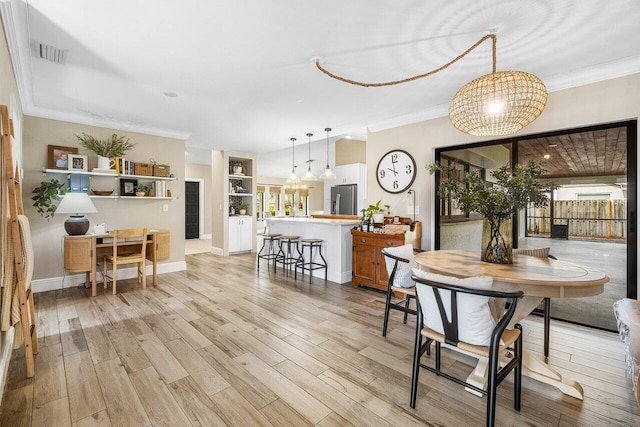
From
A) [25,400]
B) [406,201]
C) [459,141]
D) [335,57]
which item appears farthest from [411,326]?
[25,400]

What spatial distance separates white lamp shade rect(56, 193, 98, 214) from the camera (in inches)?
148

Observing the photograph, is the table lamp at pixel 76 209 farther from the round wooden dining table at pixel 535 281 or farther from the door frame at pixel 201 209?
the door frame at pixel 201 209

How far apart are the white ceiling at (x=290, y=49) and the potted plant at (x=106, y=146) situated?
1.62 ft

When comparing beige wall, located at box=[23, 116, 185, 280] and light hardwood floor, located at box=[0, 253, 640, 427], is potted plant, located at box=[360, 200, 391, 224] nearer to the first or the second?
light hardwood floor, located at box=[0, 253, 640, 427]

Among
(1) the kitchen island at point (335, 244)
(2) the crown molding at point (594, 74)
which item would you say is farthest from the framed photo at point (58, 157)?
(2) the crown molding at point (594, 74)

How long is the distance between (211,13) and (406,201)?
331cm

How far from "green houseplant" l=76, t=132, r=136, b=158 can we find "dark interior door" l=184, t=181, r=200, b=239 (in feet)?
16.1

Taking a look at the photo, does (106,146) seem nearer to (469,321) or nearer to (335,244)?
(335,244)

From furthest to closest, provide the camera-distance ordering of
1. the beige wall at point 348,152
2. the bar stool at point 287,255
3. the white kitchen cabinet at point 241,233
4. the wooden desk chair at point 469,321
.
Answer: the beige wall at point 348,152
the white kitchen cabinet at point 241,233
the bar stool at point 287,255
the wooden desk chair at point 469,321

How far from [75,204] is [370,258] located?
13.0 ft

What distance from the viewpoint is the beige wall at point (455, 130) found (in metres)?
2.80

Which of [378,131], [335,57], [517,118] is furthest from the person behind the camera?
[378,131]

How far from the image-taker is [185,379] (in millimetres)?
2070

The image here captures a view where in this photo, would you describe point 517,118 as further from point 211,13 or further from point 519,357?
point 211,13
